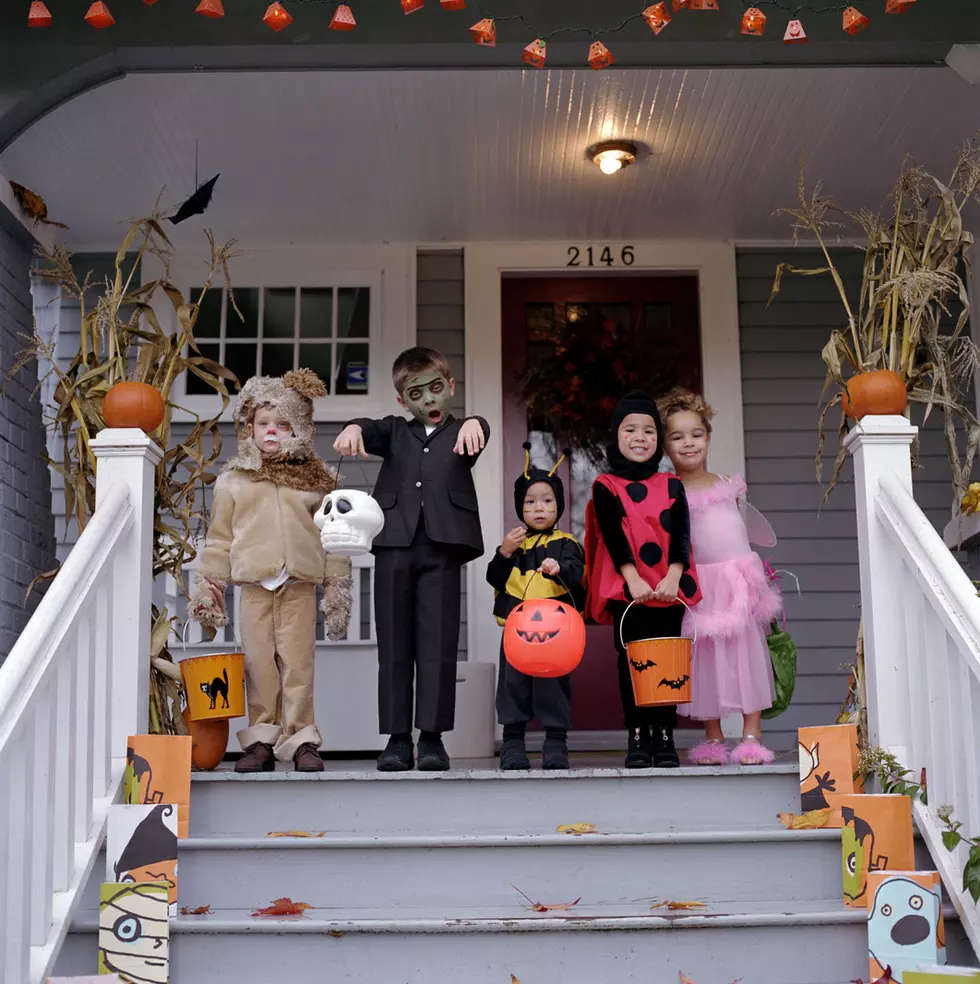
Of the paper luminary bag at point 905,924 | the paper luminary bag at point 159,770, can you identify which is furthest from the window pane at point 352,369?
the paper luminary bag at point 905,924

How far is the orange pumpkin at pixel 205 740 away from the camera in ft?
12.9

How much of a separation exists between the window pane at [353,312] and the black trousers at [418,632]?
241 centimetres

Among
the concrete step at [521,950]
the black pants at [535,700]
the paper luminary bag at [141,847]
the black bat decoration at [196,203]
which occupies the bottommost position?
the concrete step at [521,950]

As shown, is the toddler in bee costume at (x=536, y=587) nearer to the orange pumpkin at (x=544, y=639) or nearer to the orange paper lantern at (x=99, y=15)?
the orange pumpkin at (x=544, y=639)

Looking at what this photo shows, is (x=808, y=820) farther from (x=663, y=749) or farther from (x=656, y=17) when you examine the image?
(x=656, y=17)

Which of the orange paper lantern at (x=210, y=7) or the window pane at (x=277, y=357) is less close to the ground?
the orange paper lantern at (x=210, y=7)

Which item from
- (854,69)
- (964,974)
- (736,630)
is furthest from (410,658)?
A: (854,69)

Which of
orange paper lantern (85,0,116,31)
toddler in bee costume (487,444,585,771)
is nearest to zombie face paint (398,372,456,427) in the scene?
toddler in bee costume (487,444,585,771)

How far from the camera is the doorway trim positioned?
19.9 ft

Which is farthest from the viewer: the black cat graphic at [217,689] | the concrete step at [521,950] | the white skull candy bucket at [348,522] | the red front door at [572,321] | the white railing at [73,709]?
the red front door at [572,321]

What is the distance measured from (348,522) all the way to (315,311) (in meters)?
2.86

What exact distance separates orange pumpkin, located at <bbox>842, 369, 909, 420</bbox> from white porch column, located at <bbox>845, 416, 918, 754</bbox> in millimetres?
45

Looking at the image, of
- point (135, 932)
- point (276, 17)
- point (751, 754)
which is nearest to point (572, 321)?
point (276, 17)

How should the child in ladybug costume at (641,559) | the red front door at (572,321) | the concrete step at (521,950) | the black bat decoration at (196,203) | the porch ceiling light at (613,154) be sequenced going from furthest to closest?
the red front door at (572,321), the porch ceiling light at (613,154), the black bat decoration at (196,203), the child in ladybug costume at (641,559), the concrete step at (521,950)
